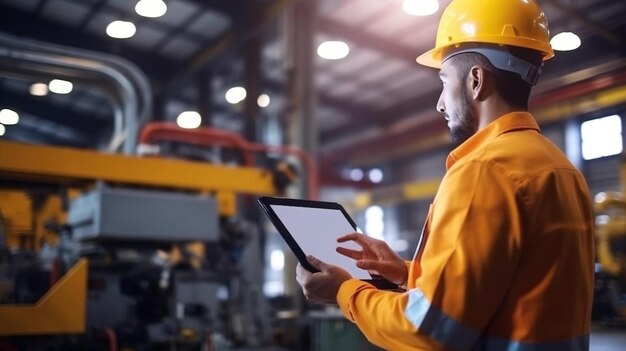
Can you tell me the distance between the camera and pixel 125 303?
470 cm

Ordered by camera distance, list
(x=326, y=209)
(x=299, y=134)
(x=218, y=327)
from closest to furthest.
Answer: (x=326, y=209) < (x=218, y=327) < (x=299, y=134)

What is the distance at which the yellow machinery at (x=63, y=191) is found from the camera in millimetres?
4039

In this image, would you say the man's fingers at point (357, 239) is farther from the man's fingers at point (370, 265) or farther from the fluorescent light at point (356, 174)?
the fluorescent light at point (356, 174)

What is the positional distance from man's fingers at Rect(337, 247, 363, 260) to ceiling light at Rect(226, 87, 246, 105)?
8.29 meters

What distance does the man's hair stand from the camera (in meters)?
1.28

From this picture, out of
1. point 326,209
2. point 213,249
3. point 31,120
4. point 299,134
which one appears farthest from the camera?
point 299,134

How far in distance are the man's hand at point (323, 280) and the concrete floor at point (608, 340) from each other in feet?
17.7

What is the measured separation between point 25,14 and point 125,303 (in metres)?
2.28

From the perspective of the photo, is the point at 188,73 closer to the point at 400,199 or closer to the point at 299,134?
the point at 299,134

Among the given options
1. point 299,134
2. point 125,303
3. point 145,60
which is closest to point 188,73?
point 145,60

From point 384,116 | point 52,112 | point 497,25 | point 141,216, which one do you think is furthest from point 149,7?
point 384,116

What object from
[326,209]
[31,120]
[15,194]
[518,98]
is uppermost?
[31,120]

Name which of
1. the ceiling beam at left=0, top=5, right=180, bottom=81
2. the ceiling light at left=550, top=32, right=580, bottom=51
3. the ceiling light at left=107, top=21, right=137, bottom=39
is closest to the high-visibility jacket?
the ceiling light at left=550, top=32, right=580, bottom=51

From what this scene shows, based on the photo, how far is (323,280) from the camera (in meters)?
1.29
